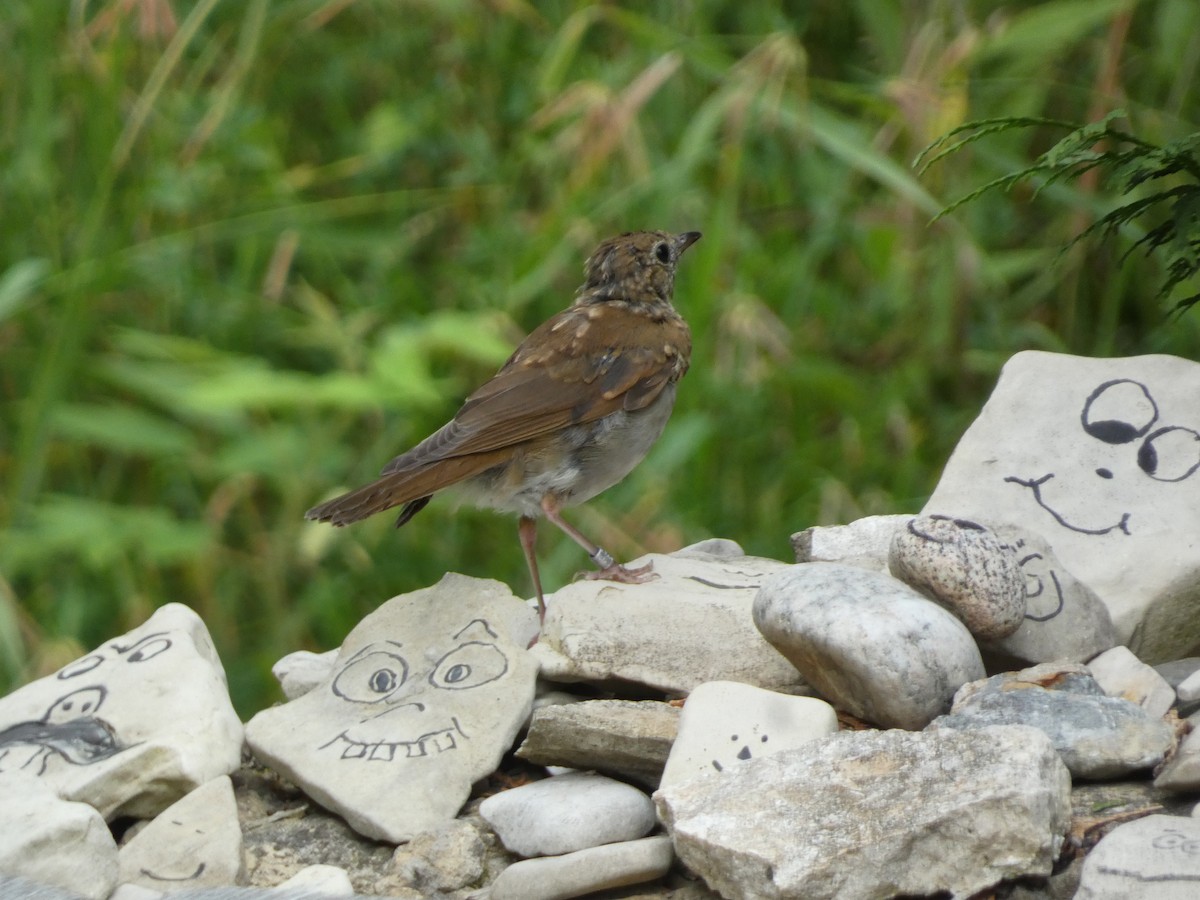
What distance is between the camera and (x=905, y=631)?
10.1 ft

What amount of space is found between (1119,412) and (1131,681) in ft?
2.35

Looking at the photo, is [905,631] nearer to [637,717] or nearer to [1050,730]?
[1050,730]

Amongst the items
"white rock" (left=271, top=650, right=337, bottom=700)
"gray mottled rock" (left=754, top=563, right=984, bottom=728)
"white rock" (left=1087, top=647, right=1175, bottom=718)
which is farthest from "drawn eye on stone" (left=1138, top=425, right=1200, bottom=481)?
"white rock" (left=271, top=650, right=337, bottom=700)

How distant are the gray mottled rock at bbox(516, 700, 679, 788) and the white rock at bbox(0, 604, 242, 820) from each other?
24.2 inches

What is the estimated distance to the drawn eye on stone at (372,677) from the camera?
11.5 feet

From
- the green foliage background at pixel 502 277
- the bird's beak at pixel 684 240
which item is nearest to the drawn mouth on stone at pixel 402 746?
the bird's beak at pixel 684 240

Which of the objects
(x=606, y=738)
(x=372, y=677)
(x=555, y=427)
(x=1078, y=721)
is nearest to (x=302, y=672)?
(x=372, y=677)

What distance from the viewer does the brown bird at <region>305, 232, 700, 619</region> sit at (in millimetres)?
4211

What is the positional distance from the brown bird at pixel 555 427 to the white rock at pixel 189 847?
1050 millimetres

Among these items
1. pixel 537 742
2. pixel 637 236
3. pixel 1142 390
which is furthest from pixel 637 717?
pixel 637 236

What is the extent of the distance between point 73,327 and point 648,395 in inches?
79.4

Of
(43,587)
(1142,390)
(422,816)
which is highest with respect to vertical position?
(1142,390)

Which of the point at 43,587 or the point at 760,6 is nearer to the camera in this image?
the point at 43,587

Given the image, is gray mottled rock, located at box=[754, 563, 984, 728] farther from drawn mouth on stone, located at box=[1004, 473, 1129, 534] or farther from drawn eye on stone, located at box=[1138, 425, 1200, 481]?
drawn eye on stone, located at box=[1138, 425, 1200, 481]
